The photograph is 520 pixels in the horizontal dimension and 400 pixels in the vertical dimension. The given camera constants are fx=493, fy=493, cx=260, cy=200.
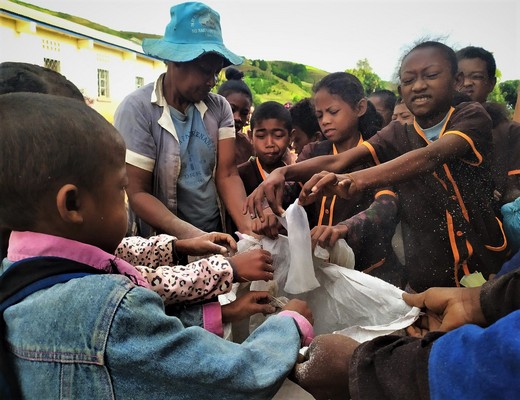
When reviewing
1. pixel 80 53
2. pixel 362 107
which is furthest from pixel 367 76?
pixel 80 53

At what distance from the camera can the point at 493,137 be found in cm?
123

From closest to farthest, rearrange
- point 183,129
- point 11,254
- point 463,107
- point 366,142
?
point 11,254 < point 463,107 < point 366,142 < point 183,129

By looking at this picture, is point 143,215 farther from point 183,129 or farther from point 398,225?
point 398,225

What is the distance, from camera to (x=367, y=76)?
1320 mm

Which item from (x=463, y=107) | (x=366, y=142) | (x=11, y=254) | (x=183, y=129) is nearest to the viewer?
(x=11, y=254)

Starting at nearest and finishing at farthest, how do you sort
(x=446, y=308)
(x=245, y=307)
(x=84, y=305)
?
(x=84, y=305) < (x=446, y=308) < (x=245, y=307)

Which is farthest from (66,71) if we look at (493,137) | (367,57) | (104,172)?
(493,137)

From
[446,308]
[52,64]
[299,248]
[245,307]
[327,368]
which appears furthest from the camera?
[52,64]

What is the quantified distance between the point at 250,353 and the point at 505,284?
0.50m

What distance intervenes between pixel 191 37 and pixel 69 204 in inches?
27.5

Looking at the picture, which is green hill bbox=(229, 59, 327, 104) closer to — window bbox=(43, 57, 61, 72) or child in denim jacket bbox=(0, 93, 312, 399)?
window bbox=(43, 57, 61, 72)

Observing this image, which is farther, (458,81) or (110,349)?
(458,81)

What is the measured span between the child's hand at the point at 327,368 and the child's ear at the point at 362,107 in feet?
2.09

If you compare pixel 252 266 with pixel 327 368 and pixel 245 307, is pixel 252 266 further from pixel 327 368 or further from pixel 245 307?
pixel 327 368
